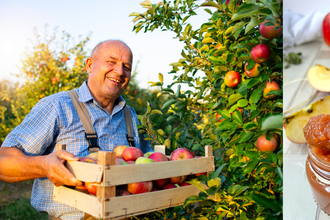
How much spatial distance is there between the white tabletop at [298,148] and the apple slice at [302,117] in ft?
0.05

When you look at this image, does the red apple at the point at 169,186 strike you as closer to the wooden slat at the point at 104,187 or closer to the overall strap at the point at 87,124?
the wooden slat at the point at 104,187

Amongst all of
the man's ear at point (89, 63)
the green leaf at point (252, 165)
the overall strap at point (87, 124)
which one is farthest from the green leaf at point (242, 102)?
the man's ear at point (89, 63)

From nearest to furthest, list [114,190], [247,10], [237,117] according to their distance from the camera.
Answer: [247,10]
[114,190]
[237,117]

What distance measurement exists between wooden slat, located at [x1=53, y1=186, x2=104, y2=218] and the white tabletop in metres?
0.56

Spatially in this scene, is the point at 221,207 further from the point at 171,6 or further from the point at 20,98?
the point at 20,98

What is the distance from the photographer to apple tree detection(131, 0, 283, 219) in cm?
92

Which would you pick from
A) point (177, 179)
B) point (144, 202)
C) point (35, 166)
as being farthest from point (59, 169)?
point (177, 179)

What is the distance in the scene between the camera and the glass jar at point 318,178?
1.97 ft

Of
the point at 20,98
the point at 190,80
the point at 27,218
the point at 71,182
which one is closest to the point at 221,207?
the point at 71,182

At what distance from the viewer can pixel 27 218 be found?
362 cm

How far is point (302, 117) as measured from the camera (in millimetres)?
622

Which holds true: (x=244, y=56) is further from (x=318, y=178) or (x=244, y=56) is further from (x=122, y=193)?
(x=122, y=193)

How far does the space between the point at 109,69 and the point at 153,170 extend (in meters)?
0.88

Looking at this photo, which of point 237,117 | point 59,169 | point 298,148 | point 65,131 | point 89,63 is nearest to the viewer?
point 298,148
